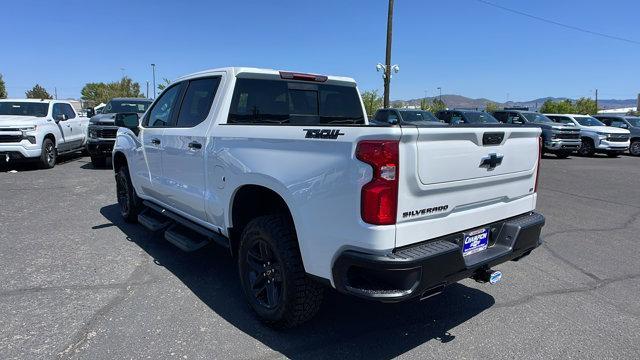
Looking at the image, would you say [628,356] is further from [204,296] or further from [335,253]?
[204,296]

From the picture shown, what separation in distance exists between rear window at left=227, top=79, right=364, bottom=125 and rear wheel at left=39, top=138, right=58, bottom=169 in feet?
32.7

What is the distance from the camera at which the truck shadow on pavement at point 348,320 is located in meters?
Answer: 3.17

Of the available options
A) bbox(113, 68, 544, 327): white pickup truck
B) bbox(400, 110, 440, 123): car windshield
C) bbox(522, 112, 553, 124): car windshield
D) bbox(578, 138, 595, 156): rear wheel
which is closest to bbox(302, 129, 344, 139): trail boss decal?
bbox(113, 68, 544, 327): white pickup truck

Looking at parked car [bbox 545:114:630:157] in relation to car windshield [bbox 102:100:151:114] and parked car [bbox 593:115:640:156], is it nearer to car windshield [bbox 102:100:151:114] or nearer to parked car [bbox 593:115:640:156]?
parked car [bbox 593:115:640:156]

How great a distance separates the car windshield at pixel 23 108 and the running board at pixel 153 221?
9.09 m

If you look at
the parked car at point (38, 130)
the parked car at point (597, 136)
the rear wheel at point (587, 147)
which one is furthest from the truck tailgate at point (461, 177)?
the rear wheel at point (587, 147)

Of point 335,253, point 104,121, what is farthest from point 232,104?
point 104,121

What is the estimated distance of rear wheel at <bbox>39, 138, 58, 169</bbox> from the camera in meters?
11.8

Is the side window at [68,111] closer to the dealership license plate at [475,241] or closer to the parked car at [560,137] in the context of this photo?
the dealership license plate at [475,241]

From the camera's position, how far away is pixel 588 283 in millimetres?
4422

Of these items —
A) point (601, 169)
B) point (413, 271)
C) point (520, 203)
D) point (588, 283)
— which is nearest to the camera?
point (413, 271)

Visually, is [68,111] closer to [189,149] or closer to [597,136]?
[189,149]

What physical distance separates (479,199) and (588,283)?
7.24 ft

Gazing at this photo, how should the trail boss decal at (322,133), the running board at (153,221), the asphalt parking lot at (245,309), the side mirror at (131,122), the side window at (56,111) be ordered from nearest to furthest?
1. the trail boss decal at (322,133)
2. the asphalt parking lot at (245,309)
3. the running board at (153,221)
4. the side mirror at (131,122)
5. the side window at (56,111)
